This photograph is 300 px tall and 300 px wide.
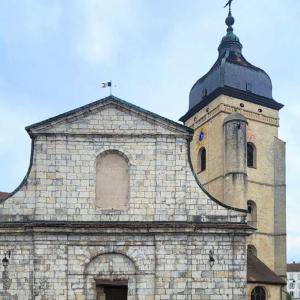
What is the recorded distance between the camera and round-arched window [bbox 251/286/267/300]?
91.7 ft

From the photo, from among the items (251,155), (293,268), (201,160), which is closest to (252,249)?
(251,155)

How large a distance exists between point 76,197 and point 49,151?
1765 mm

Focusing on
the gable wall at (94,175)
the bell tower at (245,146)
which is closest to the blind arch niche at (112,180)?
the gable wall at (94,175)

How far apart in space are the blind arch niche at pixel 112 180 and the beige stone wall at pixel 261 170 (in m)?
13.4

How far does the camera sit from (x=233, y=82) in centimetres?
3609

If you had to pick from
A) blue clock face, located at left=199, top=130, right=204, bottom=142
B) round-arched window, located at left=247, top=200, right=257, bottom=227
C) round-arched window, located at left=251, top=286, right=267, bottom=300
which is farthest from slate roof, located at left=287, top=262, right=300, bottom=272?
round-arched window, located at left=251, top=286, right=267, bottom=300

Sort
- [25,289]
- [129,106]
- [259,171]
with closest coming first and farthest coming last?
1. [25,289]
2. [129,106]
3. [259,171]

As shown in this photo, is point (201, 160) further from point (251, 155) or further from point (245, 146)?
point (245, 146)

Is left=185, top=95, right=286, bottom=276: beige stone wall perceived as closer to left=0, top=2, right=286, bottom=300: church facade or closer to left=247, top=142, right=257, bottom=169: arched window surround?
left=247, top=142, right=257, bottom=169: arched window surround

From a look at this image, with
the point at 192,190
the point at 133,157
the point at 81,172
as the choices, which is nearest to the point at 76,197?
the point at 81,172

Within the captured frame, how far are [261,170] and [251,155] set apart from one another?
99 cm

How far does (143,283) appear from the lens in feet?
65.9

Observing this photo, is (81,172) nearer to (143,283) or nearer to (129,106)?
(129,106)

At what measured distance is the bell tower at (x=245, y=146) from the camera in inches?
1298
